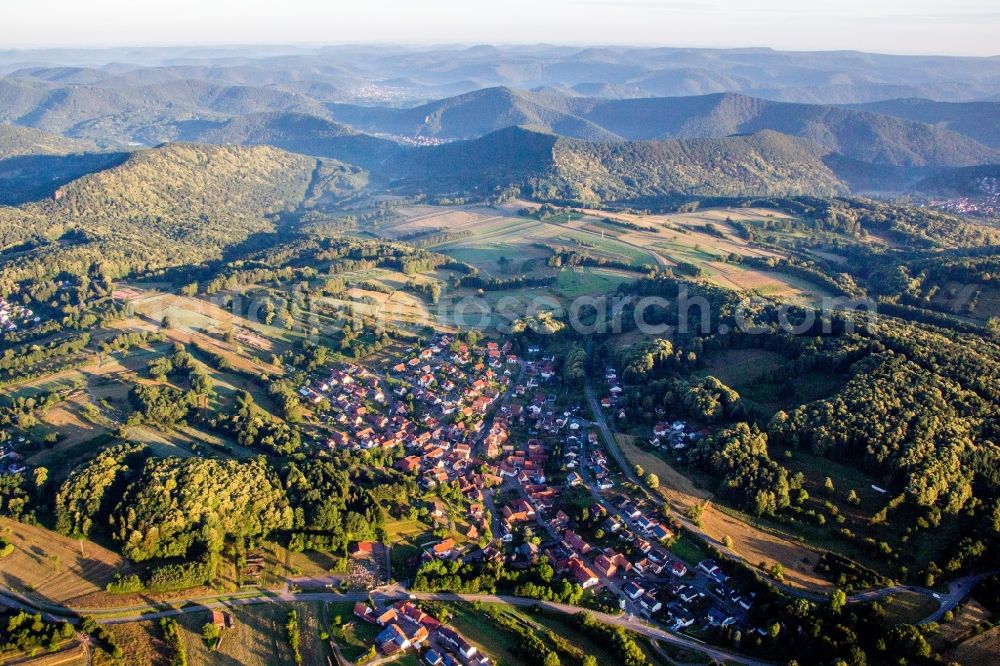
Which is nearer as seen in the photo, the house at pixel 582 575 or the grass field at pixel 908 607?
the grass field at pixel 908 607

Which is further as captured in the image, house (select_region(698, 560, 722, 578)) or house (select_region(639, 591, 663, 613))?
house (select_region(698, 560, 722, 578))

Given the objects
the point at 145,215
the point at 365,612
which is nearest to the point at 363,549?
the point at 365,612

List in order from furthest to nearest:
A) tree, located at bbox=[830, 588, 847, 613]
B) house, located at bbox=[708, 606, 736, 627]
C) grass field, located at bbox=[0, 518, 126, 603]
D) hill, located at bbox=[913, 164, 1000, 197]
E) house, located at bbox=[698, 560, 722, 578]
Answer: hill, located at bbox=[913, 164, 1000, 197] < house, located at bbox=[698, 560, 722, 578] < grass field, located at bbox=[0, 518, 126, 603] < house, located at bbox=[708, 606, 736, 627] < tree, located at bbox=[830, 588, 847, 613]

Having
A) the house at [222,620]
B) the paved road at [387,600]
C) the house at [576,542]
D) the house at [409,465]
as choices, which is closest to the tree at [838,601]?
the paved road at [387,600]

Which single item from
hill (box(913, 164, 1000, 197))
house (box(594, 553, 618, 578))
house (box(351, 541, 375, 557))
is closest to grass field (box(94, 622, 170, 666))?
house (box(351, 541, 375, 557))

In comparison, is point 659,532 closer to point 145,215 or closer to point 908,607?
point 908,607

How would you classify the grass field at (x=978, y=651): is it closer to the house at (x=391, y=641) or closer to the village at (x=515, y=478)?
the village at (x=515, y=478)

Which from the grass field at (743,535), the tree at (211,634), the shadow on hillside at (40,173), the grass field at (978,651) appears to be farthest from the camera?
the shadow on hillside at (40,173)

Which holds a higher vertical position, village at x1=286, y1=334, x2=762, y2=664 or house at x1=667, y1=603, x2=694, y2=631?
village at x1=286, y1=334, x2=762, y2=664

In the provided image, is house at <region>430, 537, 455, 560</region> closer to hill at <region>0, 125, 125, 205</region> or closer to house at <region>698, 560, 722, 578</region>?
house at <region>698, 560, 722, 578</region>

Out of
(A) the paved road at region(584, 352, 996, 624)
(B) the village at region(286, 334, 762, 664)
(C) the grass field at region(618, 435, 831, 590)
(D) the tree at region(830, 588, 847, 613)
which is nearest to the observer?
(D) the tree at region(830, 588, 847, 613)
